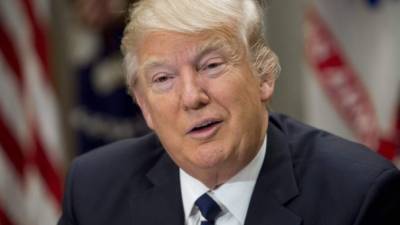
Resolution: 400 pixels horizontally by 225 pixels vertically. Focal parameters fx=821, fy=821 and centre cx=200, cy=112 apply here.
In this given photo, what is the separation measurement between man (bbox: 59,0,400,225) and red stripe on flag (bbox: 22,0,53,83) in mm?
1325

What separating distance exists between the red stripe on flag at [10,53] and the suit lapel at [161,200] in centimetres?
131

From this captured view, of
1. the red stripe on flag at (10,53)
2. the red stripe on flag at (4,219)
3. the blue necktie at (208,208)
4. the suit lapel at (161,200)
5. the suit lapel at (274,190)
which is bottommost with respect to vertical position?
the red stripe on flag at (4,219)

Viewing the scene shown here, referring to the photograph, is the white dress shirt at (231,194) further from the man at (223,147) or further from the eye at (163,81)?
the eye at (163,81)

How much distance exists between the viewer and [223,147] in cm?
190

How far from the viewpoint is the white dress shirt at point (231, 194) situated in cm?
202

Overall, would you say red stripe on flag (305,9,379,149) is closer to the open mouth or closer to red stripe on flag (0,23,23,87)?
red stripe on flag (0,23,23,87)

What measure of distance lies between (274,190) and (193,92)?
34 centimetres

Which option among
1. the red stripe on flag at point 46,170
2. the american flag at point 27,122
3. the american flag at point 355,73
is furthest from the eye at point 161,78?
the american flag at point 355,73

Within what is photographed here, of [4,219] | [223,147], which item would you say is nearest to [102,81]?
[4,219]

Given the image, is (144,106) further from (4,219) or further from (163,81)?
(4,219)

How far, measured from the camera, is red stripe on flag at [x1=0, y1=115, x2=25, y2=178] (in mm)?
3297

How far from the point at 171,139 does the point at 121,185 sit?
1.01ft

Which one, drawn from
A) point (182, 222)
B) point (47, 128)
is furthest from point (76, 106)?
point (182, 222)

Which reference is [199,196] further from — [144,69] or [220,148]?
[144,69]
